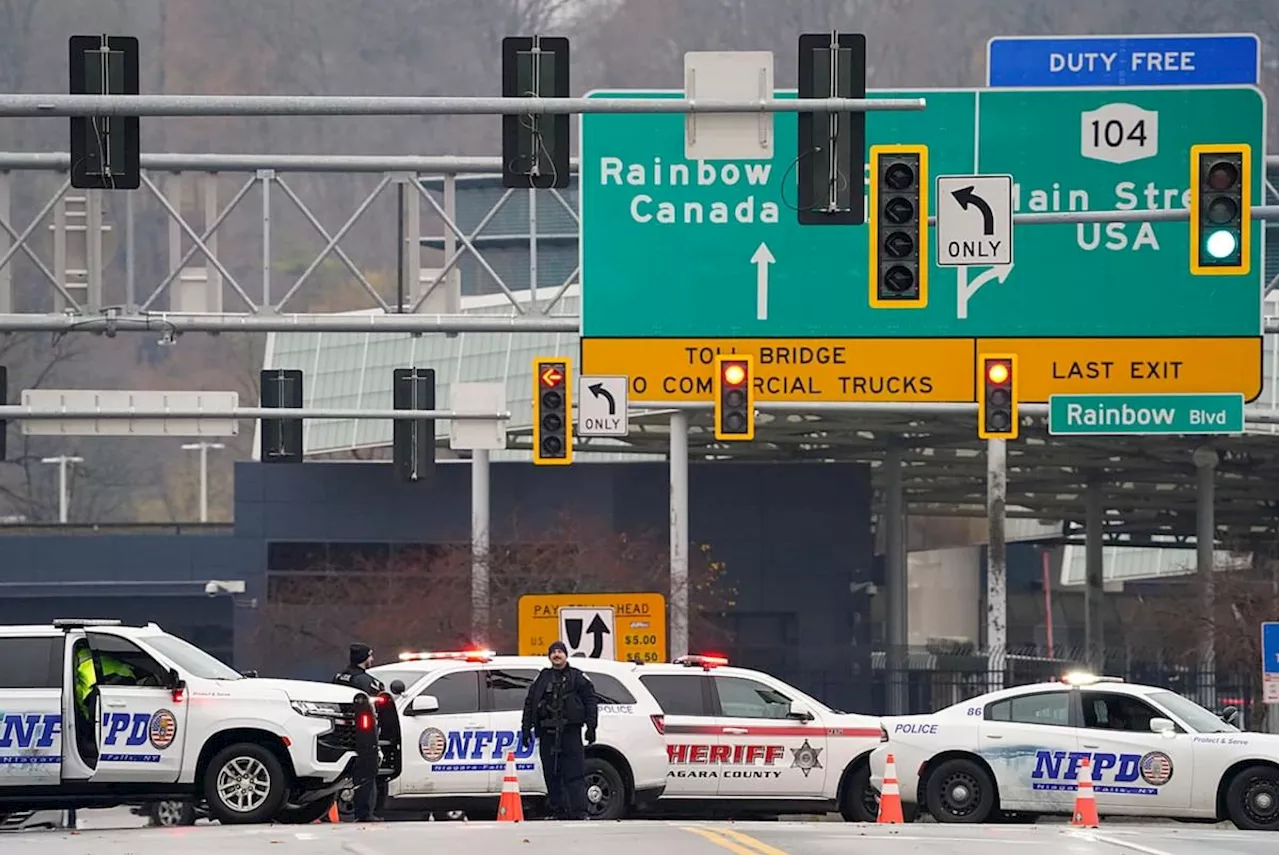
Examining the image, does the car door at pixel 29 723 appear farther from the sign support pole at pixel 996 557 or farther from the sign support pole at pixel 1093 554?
the sign support pole at pixel 1093 554

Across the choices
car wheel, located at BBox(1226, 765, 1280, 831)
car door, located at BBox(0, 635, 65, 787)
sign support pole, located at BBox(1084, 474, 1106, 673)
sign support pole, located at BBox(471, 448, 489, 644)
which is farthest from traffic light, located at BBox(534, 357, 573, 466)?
sign support pole, located at BBox(1084, 474, 1106, 673)

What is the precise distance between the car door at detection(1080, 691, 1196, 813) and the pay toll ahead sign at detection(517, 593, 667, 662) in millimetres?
6839

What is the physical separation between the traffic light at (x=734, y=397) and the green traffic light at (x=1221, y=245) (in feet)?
30.2

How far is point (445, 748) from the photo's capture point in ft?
78.4

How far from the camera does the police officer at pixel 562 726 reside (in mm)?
21812

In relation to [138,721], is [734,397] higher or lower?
higher

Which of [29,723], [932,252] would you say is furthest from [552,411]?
[29,723]

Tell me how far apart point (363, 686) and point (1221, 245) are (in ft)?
28.3

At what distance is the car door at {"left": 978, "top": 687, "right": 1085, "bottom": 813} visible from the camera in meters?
24.4

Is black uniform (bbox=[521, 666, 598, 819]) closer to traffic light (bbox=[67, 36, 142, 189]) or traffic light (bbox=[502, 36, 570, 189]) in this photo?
traffic light (bbox=[502, 36, 570, 189])

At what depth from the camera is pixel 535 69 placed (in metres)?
18.1

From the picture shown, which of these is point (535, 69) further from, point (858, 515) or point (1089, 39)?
point (858, 515)

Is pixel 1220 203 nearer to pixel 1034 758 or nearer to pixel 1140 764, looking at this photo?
pixel 1140 764

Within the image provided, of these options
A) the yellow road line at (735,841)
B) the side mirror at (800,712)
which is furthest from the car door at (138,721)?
the side mirror at (800,712)
